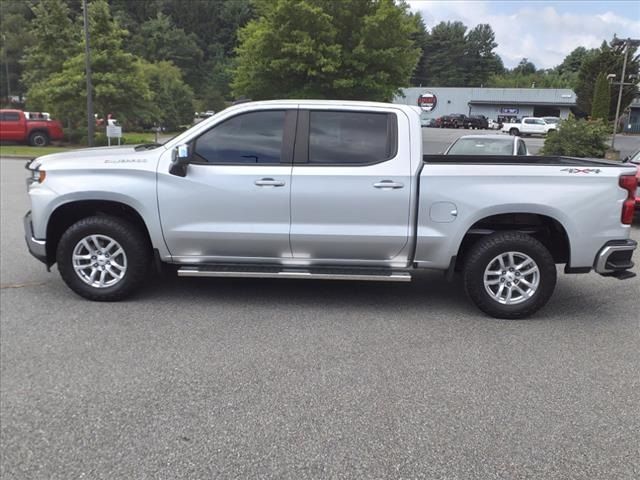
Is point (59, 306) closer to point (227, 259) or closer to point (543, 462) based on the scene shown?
point (227, 259)

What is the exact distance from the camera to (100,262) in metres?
5.27

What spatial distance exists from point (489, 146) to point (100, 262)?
8.61 metres

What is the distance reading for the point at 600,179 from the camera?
191 inches

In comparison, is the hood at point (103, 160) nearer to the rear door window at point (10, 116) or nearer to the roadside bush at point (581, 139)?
the roadside bush at point (581, 139)

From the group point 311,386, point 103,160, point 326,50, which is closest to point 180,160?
point 103,160

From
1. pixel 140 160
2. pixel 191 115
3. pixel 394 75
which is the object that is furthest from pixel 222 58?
pixel 140 160

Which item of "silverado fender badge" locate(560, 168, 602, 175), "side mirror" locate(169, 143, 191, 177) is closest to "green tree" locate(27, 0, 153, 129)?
"side mirror" locate(169, 143, 191, 177)

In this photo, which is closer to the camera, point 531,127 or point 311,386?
point 311,386

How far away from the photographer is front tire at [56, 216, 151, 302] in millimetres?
5188

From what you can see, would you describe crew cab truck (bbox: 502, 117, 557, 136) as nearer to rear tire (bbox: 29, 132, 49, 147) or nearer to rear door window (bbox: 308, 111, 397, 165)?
rear tire (bbox: 29, 132, 49, 147)

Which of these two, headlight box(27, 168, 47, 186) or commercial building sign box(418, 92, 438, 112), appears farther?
commercial building sign box(418, 92, 438, 112)

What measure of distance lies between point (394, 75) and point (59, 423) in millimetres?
18828

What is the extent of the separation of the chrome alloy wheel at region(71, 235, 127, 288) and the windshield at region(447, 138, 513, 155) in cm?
792

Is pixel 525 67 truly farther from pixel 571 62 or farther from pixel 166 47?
pixel 166 47
